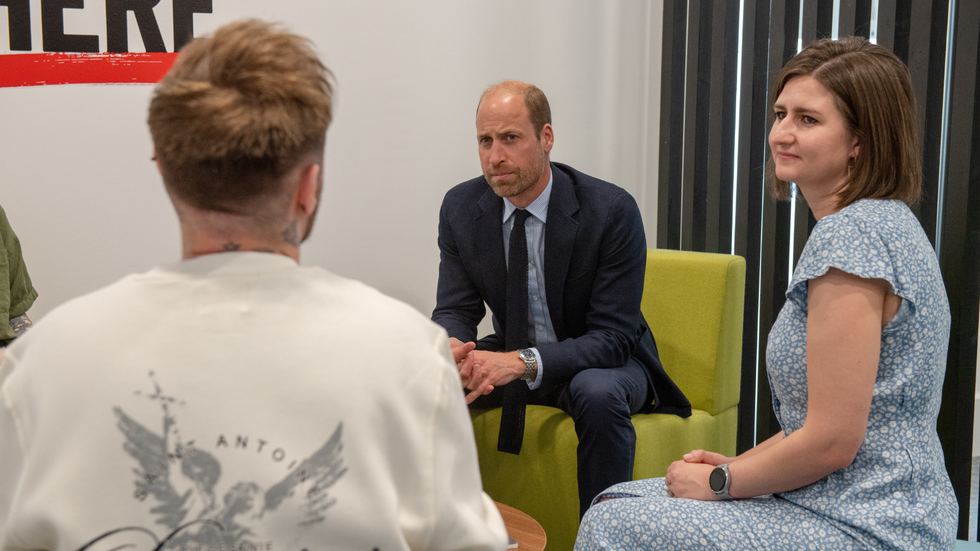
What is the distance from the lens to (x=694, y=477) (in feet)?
5.01

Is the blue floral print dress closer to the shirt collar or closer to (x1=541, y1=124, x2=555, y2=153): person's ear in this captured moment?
the shirt collar

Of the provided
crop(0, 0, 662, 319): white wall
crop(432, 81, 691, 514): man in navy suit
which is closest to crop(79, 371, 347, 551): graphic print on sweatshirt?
crop(432, 81, 691, 514): man in navy suit

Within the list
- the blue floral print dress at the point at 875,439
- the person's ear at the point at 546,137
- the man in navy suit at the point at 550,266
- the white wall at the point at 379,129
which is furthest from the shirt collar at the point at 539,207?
the blue floral print dress at the point at 875,439

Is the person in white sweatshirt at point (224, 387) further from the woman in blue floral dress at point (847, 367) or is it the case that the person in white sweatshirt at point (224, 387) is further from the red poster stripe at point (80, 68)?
the red poster stripe at point (80, 68)

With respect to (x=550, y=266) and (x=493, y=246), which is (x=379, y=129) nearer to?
(x=493, y=246)

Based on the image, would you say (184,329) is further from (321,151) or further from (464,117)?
(464,117)

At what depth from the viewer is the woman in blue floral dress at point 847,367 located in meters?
1.29

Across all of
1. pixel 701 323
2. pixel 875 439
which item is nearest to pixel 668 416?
pixel 701 323

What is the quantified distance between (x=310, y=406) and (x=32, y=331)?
30 centimetres

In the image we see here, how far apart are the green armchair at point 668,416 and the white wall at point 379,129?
1.06 metres

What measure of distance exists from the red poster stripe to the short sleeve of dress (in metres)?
2.40

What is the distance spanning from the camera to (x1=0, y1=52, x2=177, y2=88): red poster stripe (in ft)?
9.18

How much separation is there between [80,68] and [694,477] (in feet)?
8.35

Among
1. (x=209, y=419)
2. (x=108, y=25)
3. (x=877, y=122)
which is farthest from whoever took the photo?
(x=108, y=25)
